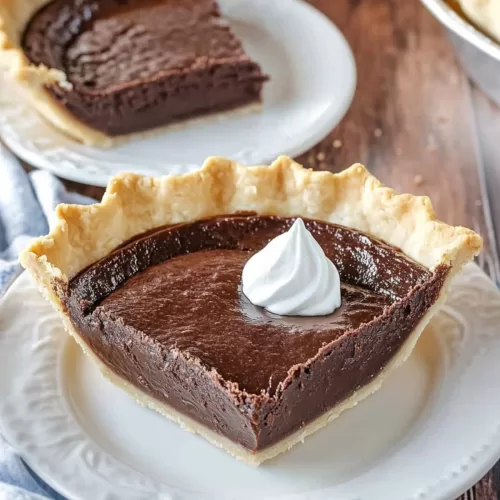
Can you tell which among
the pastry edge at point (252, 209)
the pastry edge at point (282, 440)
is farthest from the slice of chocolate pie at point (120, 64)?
the pastry edge at point (282, 440)

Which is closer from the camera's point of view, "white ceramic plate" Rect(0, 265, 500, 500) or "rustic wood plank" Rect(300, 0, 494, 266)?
"white ceramic plate" Rect(0, 265, 500, 500)

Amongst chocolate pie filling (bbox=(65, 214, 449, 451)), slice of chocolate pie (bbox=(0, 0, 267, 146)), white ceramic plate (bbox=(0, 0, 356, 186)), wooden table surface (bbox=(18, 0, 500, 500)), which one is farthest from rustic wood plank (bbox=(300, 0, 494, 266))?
chocolate pie filling (bbox=(65, 214, 449, 451))

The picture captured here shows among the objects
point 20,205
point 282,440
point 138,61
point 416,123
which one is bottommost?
point 416,123

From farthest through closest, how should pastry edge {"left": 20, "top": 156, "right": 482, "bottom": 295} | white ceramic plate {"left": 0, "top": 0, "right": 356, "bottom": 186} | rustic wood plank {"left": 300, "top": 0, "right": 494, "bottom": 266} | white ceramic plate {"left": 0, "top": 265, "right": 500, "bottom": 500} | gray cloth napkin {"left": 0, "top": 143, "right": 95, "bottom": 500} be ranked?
rustic wood plank {"left": 300, "top": 0, "right": 494, "bottom": 266}, white ceramic plate {"left": 0, "top": 0, "right": 356, "bottom": 186}, gray cloth napkin {"left": 0, "top": 143, "right": 95, "bottom": 500}, pastry edge {"left": 20, "top": 156, "right": 482, "bottom": 295}, white ceramic plate {"left": 0, "top": 265, "right": 500, "bottom": 500}

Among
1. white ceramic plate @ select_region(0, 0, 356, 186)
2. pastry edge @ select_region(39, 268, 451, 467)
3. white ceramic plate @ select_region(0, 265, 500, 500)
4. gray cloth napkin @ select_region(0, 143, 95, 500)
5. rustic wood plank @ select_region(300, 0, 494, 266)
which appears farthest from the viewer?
rustic wood plank @ select_region(300, 0, 494, 266)

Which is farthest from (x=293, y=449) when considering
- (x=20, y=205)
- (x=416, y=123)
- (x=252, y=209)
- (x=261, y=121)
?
(x=416, y=123)

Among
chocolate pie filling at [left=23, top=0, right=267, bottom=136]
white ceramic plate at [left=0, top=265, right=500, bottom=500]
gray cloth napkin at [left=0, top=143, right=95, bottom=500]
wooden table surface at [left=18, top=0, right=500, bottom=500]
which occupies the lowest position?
wooden table surface at [left=18, top=0, right=500, bottom=500]

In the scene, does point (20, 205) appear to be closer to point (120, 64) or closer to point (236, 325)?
point (120, 64)

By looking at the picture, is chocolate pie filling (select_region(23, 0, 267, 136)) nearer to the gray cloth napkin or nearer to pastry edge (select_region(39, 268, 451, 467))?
the gray cloth napkin

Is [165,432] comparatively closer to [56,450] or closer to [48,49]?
[56,450]
